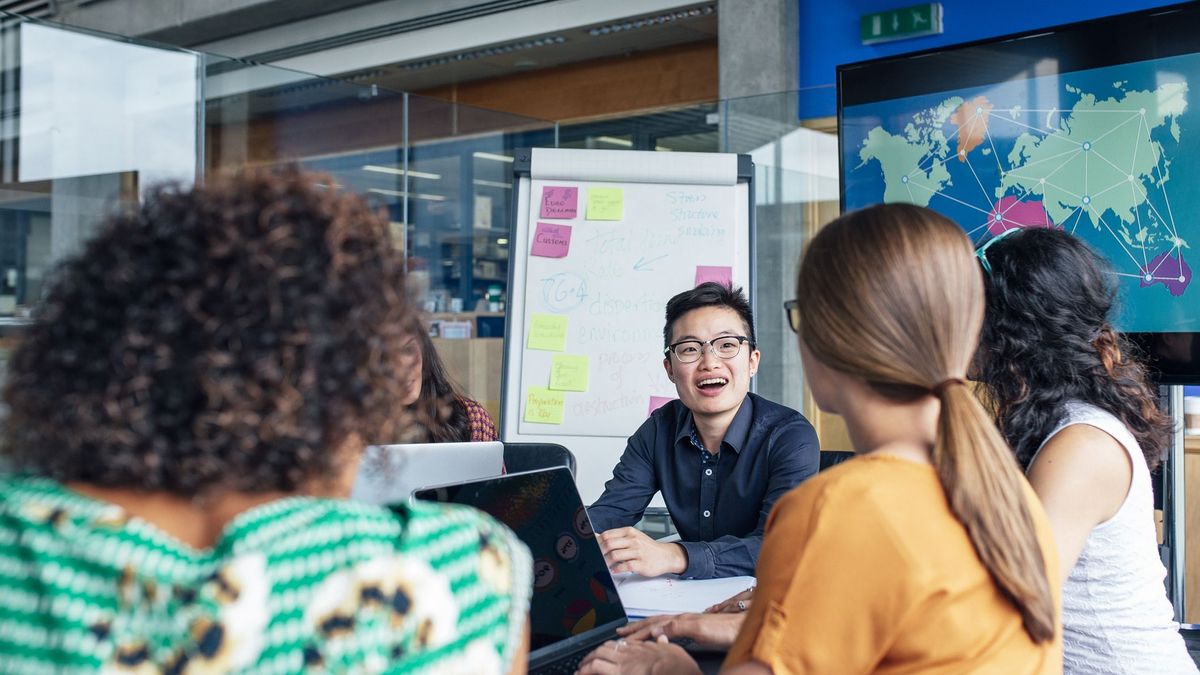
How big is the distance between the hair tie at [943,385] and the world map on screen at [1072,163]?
2.07m

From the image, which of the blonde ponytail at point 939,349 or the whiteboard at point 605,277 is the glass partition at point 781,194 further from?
the blonde ponytail at point 939,349

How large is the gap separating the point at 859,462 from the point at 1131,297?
7.29ft

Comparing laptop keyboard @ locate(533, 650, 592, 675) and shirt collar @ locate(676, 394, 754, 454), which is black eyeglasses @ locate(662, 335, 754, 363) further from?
laptop keyboard @ locate(533, 650, 592, 675)

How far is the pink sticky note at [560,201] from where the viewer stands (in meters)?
3.63

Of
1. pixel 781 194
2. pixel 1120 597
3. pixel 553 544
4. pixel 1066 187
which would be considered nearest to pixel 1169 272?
pixel 1066 187

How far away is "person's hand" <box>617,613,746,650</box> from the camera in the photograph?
145 centimetres

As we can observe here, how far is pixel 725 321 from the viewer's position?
244 centimetres

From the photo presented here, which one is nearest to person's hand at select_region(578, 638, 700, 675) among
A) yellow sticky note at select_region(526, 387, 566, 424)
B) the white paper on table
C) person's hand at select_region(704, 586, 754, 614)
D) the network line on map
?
person's hand at select_region(704, 586, 754, 614)

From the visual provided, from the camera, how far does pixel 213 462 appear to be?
71 cm

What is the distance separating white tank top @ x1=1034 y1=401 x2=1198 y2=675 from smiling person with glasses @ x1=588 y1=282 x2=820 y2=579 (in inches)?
30.6

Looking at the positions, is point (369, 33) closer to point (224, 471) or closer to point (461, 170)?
point (461, 170)

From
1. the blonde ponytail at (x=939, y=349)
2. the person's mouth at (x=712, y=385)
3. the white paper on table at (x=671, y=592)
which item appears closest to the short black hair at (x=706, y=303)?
the person's mouth at (x=712, y=385)

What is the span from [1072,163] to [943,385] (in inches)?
90.3

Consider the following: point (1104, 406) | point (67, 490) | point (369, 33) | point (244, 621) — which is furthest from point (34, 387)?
point (369, 33)
